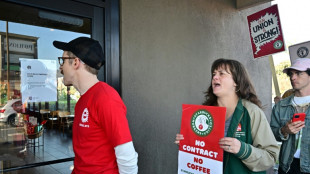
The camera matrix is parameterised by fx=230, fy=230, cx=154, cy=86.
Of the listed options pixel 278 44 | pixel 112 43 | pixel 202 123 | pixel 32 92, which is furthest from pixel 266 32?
pixel 32 92

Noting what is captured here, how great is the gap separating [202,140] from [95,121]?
766 millimetres

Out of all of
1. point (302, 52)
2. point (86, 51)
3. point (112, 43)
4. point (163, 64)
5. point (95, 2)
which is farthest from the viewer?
point (302, 52)

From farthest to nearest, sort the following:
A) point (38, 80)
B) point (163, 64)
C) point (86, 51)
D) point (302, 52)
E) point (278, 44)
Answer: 1. point (278, 44)
2. point (302, 52)
3. point (163, 64)
4. point (38, 80)
5. point (86, 51)

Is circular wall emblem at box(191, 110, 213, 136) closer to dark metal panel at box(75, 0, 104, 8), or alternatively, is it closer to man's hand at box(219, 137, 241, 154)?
man's hand at box(219, 137, 241, 154)

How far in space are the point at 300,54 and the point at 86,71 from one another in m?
3.14

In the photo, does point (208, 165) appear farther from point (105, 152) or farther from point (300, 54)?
point (300, 54)

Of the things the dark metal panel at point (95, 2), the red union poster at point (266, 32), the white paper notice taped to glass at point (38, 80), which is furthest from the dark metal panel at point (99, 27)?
the red union poster at point (266, 32)

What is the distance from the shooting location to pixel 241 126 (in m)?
1.65

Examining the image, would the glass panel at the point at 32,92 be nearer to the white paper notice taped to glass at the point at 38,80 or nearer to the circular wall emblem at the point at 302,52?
the white paper notice taped to glass at the point at 38,80

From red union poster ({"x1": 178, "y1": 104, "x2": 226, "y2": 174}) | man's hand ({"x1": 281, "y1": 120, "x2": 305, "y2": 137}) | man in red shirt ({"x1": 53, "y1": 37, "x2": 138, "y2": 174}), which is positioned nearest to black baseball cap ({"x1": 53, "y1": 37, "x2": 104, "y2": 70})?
man in red shirt ({"x1": 53, "y1": 37, "x2": 138, "y2": 174})

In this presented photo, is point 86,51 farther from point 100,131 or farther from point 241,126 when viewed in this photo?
point 241,126

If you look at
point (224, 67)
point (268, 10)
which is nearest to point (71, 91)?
point (224, 67)

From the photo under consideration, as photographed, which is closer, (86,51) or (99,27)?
(86,51)

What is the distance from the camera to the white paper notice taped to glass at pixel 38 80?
87.9 inches
